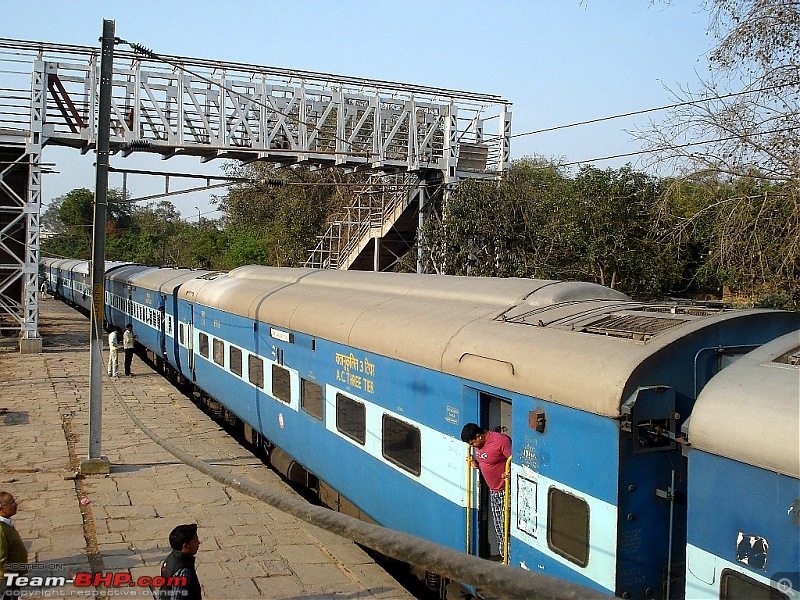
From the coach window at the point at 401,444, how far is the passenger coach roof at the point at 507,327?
64 centimetres

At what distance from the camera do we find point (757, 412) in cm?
381

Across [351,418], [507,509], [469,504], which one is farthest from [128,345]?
[507,509]

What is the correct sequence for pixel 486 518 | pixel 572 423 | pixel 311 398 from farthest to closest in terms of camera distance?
pixel 311 398
pixel 486 518
pixel 572 423

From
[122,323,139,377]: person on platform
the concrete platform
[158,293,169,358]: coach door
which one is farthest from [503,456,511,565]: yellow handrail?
[122,323,139,377]: person on platform

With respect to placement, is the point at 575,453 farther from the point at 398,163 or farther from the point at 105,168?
the point at 398,163

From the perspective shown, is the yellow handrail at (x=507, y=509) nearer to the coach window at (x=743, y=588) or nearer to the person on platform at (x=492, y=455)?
the person on platform at (x=492, y=455)

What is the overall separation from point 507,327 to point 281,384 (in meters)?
5.39

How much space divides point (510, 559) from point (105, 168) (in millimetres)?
7882

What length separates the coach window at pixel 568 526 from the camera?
194 inches

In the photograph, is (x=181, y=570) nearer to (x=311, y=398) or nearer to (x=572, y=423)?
(x=572, y=423)

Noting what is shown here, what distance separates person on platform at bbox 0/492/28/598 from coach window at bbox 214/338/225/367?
845cm

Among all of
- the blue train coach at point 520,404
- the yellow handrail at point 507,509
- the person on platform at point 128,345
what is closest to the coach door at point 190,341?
the person on platform at point 128,345

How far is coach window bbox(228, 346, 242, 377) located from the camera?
13.3m

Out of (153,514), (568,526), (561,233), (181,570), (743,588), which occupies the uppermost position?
(561,233)
